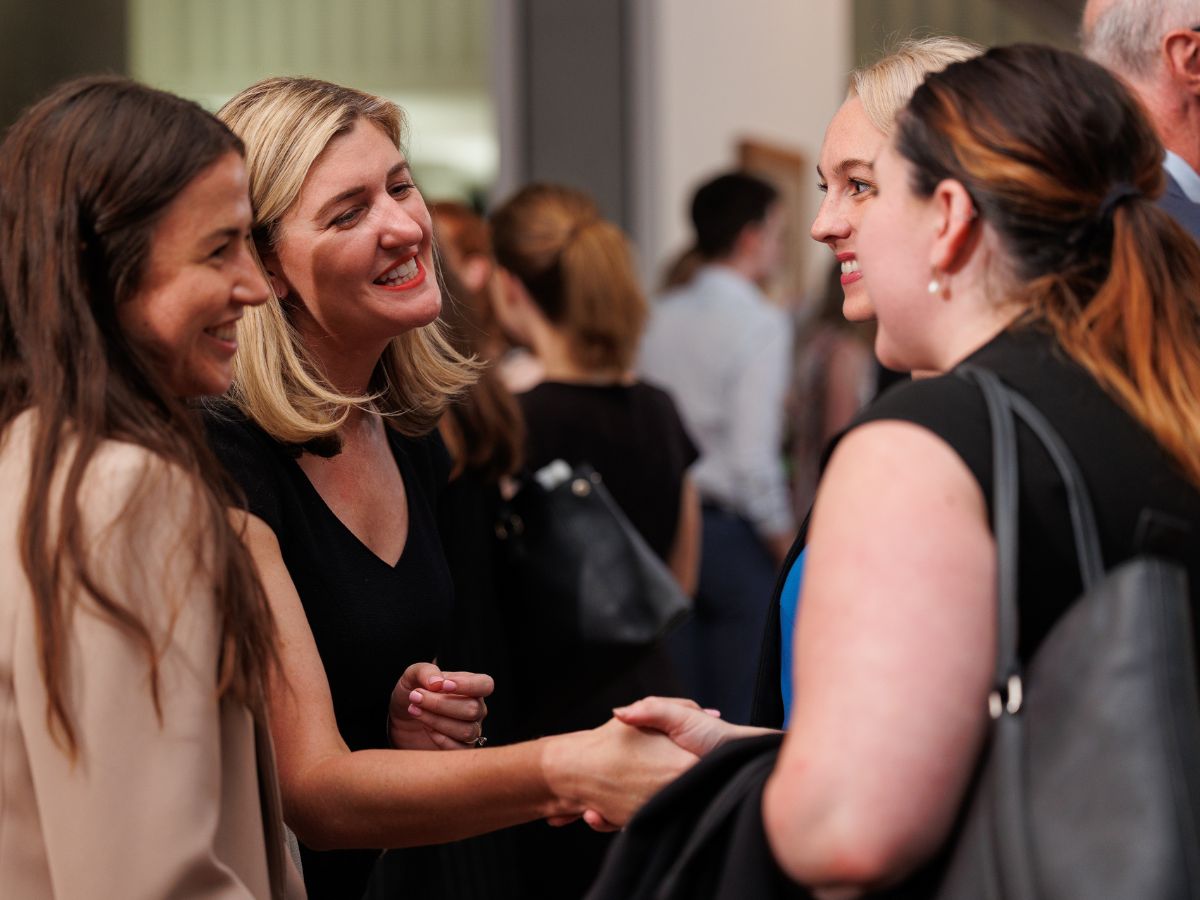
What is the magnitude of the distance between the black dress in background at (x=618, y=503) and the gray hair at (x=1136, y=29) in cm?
146

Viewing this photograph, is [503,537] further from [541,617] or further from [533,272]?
[533,272]

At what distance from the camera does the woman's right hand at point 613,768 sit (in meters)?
1.70

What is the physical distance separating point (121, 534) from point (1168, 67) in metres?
2.00

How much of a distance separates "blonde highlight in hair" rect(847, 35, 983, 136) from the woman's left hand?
0.91 m

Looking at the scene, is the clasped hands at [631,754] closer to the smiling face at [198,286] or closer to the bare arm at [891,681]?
the bare arm at [891,681]

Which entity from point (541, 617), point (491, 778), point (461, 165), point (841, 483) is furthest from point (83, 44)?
point (841, 483)

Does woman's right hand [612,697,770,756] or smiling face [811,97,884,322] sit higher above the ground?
smiling face [811,97,884,322]

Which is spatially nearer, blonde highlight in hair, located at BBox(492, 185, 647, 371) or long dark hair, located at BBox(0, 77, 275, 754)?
long dark hair, located at BBox(0, 77, 275, 754)

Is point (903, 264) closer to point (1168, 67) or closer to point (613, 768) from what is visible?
point (613, 768)

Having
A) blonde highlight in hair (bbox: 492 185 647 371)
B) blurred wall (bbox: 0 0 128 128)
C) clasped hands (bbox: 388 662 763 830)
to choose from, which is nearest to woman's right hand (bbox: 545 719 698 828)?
clasped hands (bbox: 388 662 763 830)

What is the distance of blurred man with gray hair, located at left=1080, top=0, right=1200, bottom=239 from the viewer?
2596mm

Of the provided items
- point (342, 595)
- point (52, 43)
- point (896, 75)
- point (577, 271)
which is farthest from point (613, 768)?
point (52, 43)

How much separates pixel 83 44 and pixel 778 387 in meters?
2.53

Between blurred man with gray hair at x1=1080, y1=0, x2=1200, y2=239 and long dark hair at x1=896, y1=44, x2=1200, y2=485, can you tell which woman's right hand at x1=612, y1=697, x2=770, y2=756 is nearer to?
long dark hair at x1=896, y1=44, x2=1200, y2=485
